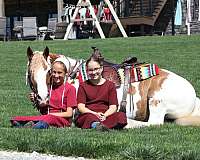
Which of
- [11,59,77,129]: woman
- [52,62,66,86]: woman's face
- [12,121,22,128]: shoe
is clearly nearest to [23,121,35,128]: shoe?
[11,59,77,129]: woman

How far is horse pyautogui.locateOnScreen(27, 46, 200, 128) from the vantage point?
7227 mm

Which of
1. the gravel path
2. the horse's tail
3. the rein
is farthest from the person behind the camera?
the rein

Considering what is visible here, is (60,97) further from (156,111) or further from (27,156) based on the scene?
(27,156)

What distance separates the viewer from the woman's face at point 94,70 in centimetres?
678

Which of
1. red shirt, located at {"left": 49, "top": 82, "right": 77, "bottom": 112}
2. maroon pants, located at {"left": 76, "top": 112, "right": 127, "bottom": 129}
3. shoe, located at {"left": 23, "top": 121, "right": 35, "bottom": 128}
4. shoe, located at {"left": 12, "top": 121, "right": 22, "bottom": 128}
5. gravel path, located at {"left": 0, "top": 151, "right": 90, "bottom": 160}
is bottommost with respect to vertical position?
gravel path, located at {"left": 0, "top": 151, "right": 90, "bottom": 160}

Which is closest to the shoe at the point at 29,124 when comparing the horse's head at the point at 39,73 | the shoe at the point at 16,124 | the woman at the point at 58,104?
the woman at the point at 58,104

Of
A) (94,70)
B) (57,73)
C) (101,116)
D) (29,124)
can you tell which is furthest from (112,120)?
(29,124)

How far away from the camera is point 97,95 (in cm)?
695

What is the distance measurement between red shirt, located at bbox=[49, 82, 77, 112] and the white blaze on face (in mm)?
158

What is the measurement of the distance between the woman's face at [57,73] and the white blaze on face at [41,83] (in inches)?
4.4

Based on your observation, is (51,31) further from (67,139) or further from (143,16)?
(67,139)

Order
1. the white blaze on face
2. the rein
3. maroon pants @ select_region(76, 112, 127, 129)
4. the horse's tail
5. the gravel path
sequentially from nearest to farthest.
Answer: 1. the gravel path
2. maroon pants @ select_region(76, 112, 127, 129)
3. the white blaze on face
4. the horse's tail
5. the rein

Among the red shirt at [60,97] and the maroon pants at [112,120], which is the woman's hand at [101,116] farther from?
the red shirt at [60,97]

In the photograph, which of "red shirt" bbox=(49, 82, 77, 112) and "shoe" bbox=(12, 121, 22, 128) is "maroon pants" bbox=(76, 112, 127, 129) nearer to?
"red shirt" bbox=(49, 82, 77, 112)
